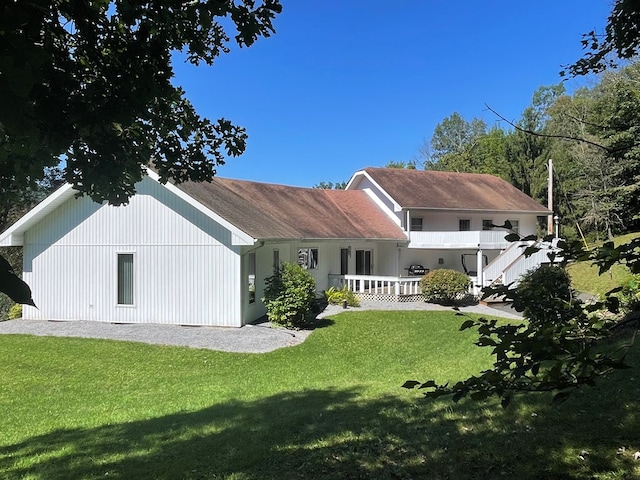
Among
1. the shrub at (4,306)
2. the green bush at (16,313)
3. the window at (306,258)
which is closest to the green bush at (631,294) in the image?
the window at (306,258)

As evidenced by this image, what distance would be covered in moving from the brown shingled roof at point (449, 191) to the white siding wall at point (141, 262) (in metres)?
12.8

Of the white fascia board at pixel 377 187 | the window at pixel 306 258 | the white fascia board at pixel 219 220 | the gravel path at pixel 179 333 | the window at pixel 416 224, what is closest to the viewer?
the gravel path at pixel 179 333

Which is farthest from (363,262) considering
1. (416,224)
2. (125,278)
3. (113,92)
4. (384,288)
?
(113,92)

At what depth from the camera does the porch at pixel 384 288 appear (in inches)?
816

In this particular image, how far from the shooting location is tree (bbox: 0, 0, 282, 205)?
303 centimetres

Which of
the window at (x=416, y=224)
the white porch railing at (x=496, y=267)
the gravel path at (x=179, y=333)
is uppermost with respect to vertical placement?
the window at (x=416, y=224)

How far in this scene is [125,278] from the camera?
1641cm

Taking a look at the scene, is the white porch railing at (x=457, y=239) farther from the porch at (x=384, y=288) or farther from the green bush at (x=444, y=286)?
the green bush at (x=444, y=286)

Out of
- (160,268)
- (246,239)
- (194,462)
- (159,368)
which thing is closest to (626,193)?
(246,239)

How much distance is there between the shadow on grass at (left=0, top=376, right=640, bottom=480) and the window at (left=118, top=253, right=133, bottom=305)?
10.3 meters

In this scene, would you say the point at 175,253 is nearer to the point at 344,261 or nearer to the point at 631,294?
the point at 344,261

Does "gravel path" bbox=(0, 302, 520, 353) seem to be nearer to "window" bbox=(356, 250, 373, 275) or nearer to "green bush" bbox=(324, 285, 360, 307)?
"green bush" bbox=(324, 285, 360, 307)

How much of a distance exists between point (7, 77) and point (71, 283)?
17625 mm

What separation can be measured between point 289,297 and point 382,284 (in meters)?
7.06
